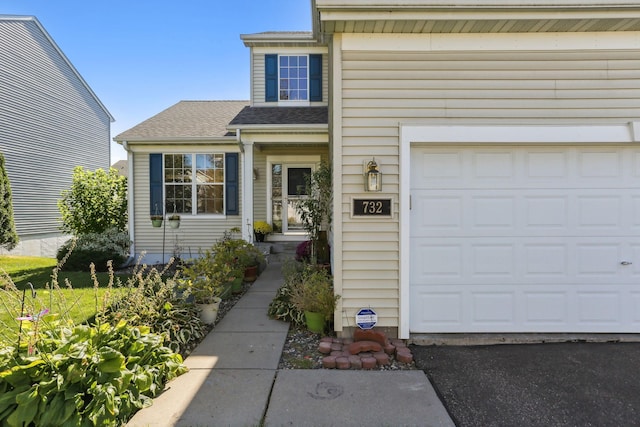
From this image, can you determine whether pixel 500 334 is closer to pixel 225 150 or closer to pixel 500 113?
pixel 500 113

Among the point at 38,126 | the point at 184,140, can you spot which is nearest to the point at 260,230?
the point at 184,140

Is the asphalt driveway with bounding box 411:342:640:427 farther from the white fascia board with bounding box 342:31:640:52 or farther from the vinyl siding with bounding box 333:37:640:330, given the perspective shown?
the white fascia board with bounding box 342:31:640:52

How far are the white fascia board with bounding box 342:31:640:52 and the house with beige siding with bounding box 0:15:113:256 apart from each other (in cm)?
1263

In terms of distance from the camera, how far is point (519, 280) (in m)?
3.85

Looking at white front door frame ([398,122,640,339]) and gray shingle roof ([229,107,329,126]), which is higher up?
gray shingle roof ([229,107,329,126])

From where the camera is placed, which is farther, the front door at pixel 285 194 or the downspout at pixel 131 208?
the front door at pixel 285 194

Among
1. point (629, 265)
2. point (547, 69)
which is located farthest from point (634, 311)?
point (547, 69)

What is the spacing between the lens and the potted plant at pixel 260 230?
337 inches

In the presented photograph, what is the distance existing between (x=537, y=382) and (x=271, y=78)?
28.1 feet

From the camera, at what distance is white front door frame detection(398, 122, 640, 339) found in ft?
12.2

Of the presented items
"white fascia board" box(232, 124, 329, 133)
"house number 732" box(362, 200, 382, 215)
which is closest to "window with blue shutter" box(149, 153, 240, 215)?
"white fascia board" box(232, 124, 329, 133)

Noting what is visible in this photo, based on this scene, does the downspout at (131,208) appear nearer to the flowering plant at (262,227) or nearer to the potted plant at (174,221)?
the potted plant at (174,221)

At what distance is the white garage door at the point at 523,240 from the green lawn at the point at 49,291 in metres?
3.42

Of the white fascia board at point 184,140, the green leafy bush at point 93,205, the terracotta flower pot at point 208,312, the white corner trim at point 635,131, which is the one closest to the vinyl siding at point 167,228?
the white fascia board at point 184,140
